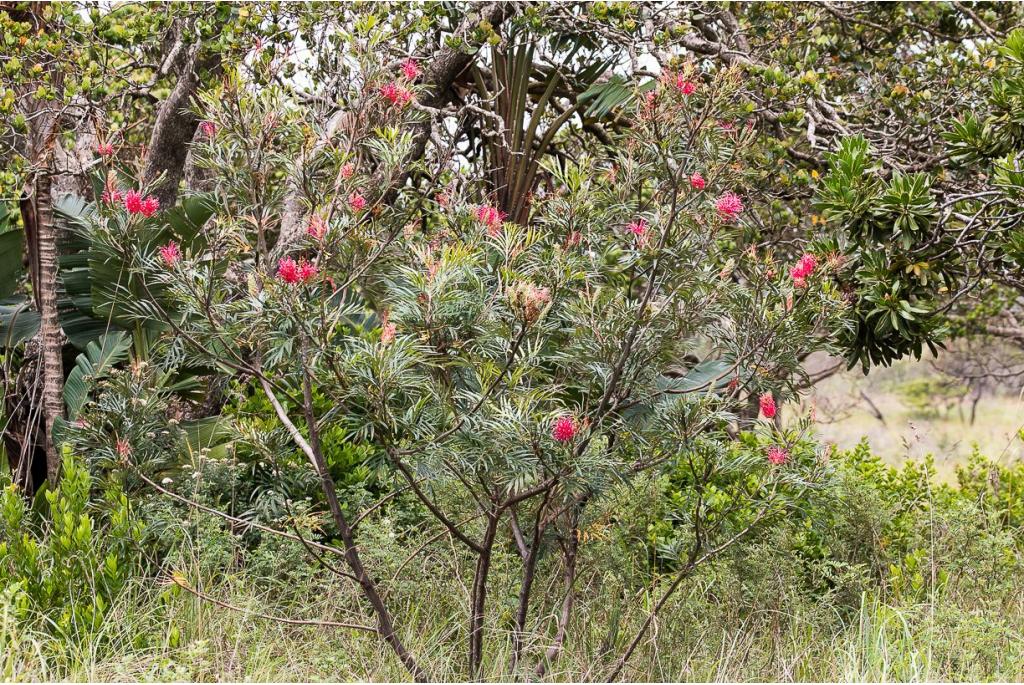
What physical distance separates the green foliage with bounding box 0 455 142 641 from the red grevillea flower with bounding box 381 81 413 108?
6.77 feet

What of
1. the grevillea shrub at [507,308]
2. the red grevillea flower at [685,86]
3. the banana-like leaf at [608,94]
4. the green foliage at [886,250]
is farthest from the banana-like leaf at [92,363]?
the green foliage at [886,250]

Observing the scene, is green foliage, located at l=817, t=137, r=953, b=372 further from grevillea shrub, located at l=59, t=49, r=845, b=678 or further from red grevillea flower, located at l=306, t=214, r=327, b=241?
red grevillea flower, located at l=306, t=214, r=327, b=241

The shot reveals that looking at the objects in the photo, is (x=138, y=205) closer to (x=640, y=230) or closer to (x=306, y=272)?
(x=306, y=272)

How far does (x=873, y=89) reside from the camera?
572 cm

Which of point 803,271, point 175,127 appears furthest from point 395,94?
point 175,127

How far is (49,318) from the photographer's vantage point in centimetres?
488

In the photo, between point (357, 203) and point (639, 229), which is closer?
point (357, 203)

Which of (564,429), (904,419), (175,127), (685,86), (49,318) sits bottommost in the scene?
(904,419)

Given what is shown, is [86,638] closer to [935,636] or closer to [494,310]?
[494,310]

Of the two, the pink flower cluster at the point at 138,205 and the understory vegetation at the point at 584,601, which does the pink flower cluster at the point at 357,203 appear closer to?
the pink flower cluster at the point at 138,205

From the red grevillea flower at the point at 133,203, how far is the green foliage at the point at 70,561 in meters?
1.46

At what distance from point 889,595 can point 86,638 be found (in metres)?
3.82

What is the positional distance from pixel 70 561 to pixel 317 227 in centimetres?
208

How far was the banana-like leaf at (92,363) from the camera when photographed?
477 centimetres
